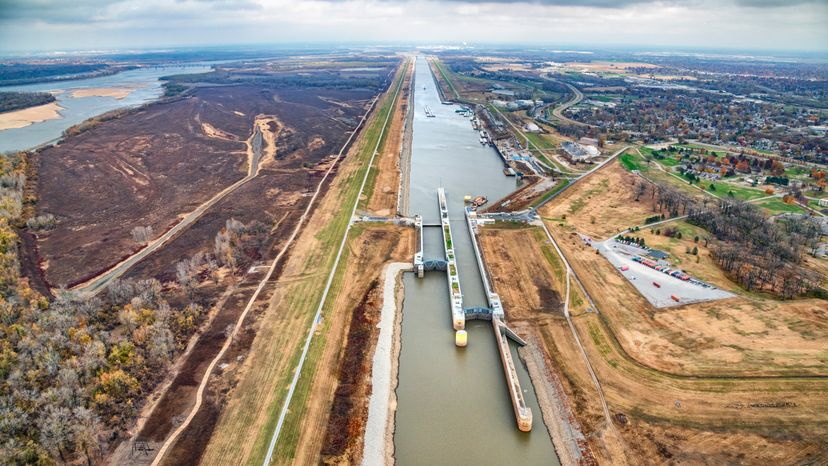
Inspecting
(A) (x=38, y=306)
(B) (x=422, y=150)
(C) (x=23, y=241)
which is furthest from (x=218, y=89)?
(A) (x=38, y=306)

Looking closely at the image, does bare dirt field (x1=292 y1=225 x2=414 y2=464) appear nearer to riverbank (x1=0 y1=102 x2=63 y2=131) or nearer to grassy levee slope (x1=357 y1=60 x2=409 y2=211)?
grassy levee slope (x1=357 y1=60 x2=409 y2=211)

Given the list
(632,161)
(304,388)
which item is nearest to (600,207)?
(632,161)

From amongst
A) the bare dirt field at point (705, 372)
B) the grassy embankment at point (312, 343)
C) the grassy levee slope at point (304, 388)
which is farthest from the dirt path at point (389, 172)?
the bare dirt field at point (705, 372)

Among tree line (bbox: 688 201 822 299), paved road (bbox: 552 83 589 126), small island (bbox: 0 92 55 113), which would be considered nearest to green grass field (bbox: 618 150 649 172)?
tree line (bbox: 688 201 822 299)

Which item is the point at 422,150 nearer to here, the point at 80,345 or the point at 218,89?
Result: the point at 80,345

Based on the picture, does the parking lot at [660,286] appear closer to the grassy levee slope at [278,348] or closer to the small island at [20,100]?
the grassy levee slope at [278,348]

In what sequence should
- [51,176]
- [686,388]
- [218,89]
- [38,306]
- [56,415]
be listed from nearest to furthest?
[56,415] → [686,388] → [38,306] → [51,176] → [218,89]
